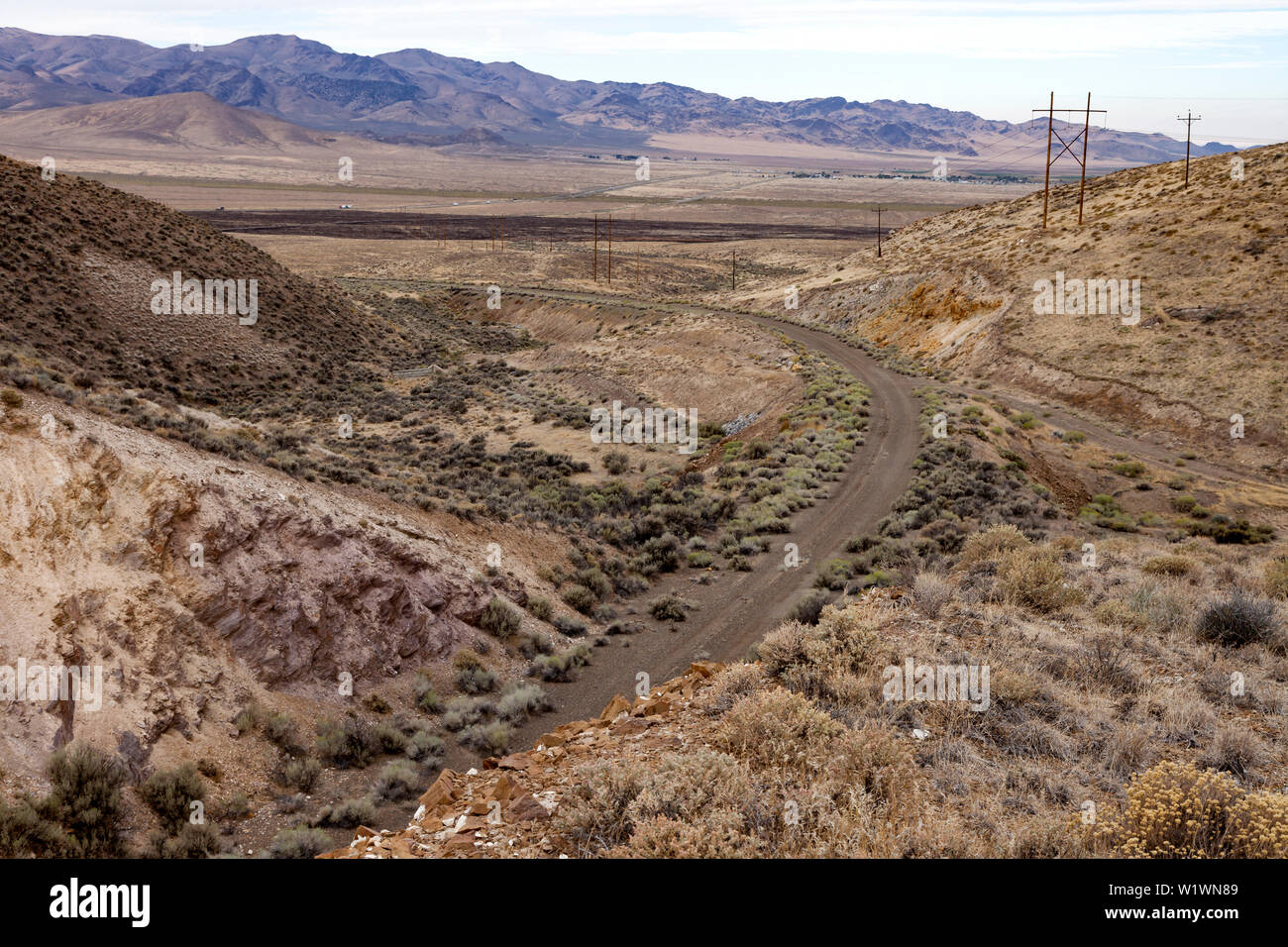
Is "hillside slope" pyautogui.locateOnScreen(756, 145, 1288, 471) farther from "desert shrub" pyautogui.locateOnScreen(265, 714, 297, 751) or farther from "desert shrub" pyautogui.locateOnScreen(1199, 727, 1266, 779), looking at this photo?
"desert shrub" pyautogui.locateOnScreen(265, 714, 297, 751)

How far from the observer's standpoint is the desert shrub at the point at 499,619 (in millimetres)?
13398

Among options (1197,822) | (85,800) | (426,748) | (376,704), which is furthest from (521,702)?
(1197,822)

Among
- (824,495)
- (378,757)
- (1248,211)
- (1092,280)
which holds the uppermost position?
(1248,211)

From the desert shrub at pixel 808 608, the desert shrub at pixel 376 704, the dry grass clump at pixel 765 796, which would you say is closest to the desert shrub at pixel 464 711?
the desert shrub at pixel 376 704

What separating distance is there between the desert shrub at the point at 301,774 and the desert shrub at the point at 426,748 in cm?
113

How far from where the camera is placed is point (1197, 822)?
203 inches

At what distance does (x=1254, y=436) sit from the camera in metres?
29.2

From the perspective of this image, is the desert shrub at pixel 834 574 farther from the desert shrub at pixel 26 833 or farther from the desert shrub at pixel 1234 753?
the desert shrub at pixel 26 833

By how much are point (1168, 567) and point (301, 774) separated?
13655 millimetres

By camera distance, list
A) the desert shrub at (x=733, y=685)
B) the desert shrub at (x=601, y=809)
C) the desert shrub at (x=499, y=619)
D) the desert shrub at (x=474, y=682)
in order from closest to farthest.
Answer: the desert shrub at (x=601, y=809) → the desert shrub at (x=733, y=685) → the desert shrub at (x=474, y=682) → the desert shrub at (x=499, y=619)

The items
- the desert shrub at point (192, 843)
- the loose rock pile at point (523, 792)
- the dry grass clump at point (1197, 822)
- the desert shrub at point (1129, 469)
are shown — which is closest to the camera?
the dry grass clump at point (1197, 822)
